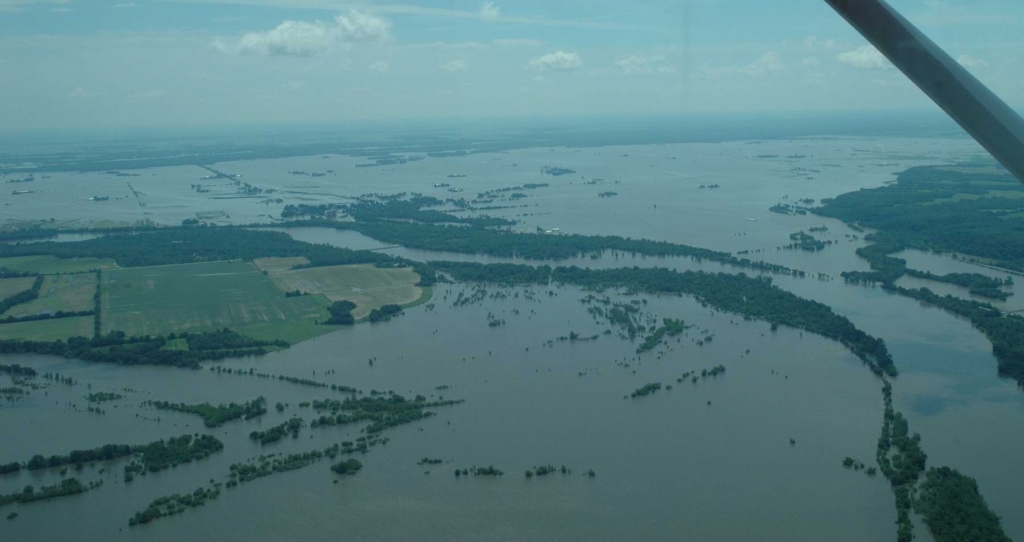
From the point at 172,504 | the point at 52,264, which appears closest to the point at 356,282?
the point at 52,264

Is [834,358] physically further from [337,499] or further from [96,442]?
[96,442]

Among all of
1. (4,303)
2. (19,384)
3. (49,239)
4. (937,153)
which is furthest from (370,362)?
(937,153)

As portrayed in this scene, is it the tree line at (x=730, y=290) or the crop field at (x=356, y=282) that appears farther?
the crop field at (x=356, y=282)

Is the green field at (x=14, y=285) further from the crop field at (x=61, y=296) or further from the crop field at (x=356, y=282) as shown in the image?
the crop field at (x=356, y=282)

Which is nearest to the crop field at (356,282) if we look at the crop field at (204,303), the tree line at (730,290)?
the crop field at (204,303)

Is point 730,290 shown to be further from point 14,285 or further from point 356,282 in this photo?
point 14,285

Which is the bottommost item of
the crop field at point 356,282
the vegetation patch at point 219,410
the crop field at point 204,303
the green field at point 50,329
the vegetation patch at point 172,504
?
the vegetation patch at point 172,504

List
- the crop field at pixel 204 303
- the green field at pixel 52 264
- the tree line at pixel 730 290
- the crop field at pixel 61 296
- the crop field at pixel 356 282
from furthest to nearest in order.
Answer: the green field at pixel 52 264 → the crop field at pixel 356 282 → the crop field at pixel 61 296 → the crop field at pixel 204 303 → the tree line at pixel 730 290

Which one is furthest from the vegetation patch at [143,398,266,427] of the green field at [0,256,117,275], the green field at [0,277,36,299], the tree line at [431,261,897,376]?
the green field at [0,256,117,275]
